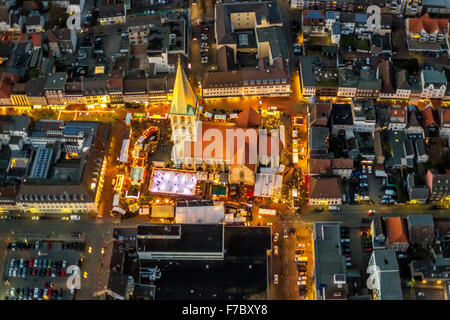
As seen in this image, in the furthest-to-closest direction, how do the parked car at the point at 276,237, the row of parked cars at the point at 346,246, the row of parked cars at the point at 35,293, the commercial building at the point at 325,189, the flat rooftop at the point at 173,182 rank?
the flat rooftop at the point at 173,182 < the commercial building at the point at 325,189 < the parked car at the point at 276,237 < the row of parked cars at the point at 346,246 < the row of parked cars at the point at 35,293

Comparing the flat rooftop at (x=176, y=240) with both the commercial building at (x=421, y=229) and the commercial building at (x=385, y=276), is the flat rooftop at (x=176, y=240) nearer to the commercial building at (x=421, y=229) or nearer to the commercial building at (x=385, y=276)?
the commercial building at (x=385, y=276)

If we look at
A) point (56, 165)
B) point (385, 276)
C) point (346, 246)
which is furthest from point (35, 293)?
point (385, 276)

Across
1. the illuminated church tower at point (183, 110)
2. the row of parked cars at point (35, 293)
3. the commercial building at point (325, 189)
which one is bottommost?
the row of parked cars at point (35, 293)

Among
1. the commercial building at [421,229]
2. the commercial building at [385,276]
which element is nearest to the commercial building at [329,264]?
the commercial building at [385,276]

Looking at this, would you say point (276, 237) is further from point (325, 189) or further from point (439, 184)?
point (439, 184)

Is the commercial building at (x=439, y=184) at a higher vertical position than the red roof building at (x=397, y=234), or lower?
higher
